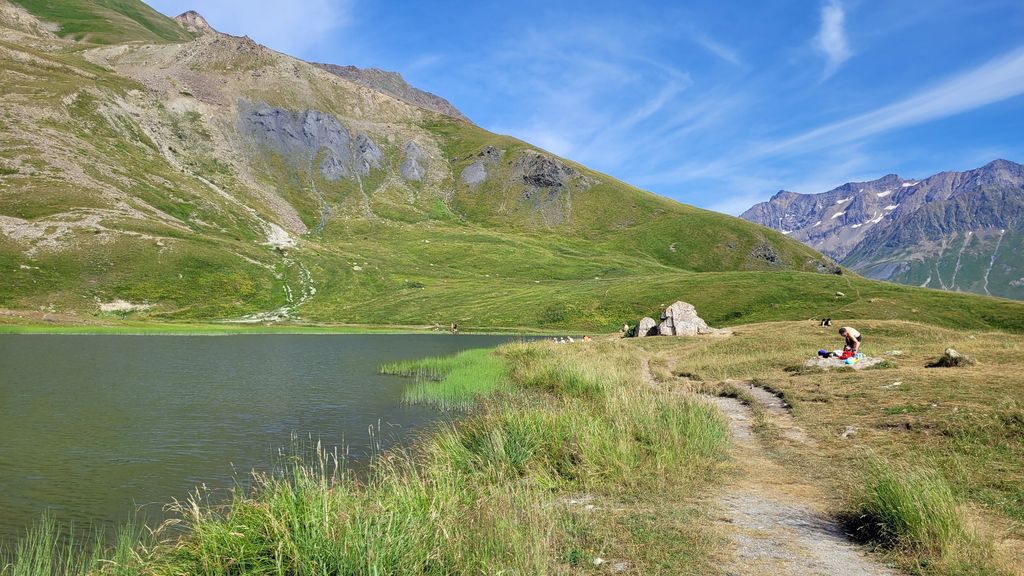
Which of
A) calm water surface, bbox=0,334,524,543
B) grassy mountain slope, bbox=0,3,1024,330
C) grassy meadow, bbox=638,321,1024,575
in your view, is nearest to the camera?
grassy meadow, bbox=638,321,1024,575

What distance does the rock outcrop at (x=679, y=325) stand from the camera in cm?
6316

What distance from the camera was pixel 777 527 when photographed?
10406 millimetres

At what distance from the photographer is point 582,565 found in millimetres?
8562

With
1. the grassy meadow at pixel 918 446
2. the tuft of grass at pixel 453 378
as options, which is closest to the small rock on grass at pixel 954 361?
the grassy meadow at pixel 918 446

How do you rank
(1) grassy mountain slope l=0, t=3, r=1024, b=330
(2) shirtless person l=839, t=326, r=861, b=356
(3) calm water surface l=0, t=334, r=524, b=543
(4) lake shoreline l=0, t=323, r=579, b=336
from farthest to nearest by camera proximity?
(1) grassy mountain slope l=0, t=3, r=1024, b=330
(4) lake shoreline l=0, t=323, r=579, b=336
(2) shirtless person l=839, t=326, r=861, b=356
(3) calm water surface l=0, t=334, r=524, b=543

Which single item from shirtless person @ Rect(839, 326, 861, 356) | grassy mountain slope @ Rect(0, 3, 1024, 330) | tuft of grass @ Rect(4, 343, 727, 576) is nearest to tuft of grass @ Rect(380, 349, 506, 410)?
tuft of grass @ Rect(4, 343, 727, 576)

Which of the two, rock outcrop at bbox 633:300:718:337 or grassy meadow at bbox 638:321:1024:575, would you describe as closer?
grassy meadow at bbox 638:321:1024:575

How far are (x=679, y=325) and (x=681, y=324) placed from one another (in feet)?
0.97

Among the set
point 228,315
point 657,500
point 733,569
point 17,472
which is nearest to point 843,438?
point 657,500

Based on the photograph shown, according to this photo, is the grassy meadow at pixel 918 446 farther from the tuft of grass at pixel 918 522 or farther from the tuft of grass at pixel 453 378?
the tuft of grass at pixel 453 378

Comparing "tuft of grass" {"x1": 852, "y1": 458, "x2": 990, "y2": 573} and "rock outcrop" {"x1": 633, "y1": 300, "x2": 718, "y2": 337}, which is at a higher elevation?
"rock outcrop" {"x1": 633, "y1": 300, "x2": 718, "y2": 337}

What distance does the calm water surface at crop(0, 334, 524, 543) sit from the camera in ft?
52.0

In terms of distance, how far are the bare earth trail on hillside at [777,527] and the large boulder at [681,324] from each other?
47924 mm

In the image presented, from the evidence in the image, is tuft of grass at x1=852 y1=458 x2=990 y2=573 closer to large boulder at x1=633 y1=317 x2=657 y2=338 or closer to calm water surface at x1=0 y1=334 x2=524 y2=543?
calm water surface at x1=0 y1=334 x2=524 y2=543
